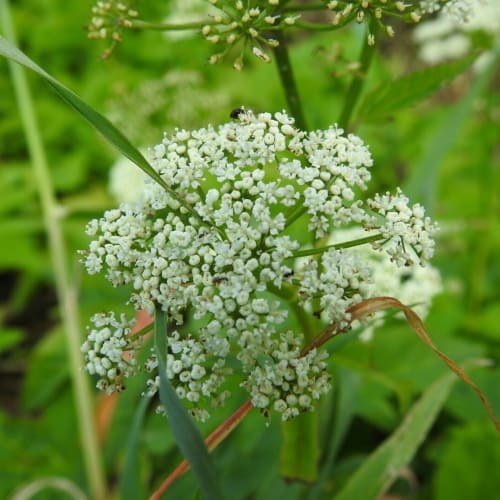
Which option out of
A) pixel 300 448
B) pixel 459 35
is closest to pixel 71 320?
pixel 300 448

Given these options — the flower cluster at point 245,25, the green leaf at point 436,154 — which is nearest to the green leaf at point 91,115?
the flower cluster at point 245,25

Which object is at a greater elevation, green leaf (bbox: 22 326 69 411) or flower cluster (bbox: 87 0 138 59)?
flower cluster (bbox: 87 0 138 59)

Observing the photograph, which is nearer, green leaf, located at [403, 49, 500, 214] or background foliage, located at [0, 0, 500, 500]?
background foliage, located at [0, 0, 500, 500]

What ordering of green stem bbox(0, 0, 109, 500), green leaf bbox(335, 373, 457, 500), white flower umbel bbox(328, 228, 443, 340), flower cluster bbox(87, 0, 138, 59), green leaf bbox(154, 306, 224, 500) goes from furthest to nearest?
green stem bbox(0, 0, 109, 500), white flower umbel bbox(328, 228, 443, 340), green leaf bbox(335, 373, 457, 500), flower cluster bbox(87, 0, 138, 59), green leaf bbox(154, 306, 224, 500)

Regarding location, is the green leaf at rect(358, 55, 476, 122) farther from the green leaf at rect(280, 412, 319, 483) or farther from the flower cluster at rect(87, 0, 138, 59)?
the green leaf at rect(280, 412, 319, 483)

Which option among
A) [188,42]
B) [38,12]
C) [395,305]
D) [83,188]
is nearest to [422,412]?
[395,305]

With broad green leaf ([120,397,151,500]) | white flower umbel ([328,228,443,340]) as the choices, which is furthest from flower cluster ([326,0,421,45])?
broad green leaf ([120,397,151,500])

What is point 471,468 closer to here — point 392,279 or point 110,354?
point 392,279
